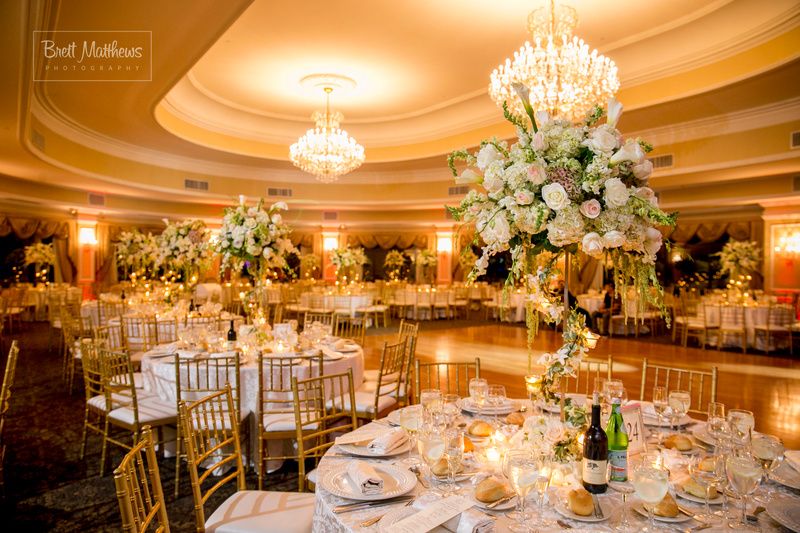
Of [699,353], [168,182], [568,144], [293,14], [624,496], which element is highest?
[293,14]

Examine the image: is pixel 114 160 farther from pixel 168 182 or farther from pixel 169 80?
pixel 169 80

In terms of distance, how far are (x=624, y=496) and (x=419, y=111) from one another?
10858 millimetres

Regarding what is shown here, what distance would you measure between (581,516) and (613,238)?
37.1 inches

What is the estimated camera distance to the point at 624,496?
174 cm

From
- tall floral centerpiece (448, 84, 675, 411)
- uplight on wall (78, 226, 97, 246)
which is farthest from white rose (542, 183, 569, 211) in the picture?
uplight on wall (78, 226, 97, 246)

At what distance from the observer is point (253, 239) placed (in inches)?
177

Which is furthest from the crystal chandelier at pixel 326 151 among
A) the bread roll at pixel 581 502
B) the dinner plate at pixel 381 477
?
the bread roll at pixel 581 502

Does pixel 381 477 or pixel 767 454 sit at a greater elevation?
pixel 767 454

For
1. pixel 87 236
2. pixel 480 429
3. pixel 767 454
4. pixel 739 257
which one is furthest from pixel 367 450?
pixel 87 236

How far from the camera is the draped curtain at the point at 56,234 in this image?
12531 millimetres

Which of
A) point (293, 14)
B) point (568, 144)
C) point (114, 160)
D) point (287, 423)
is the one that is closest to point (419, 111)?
point (293, 14)

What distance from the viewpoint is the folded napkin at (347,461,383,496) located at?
1821mm

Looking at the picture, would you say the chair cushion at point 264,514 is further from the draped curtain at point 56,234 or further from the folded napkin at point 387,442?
the draped curtain at point 56,234

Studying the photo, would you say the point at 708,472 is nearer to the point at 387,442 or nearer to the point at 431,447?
the point at 431,447
